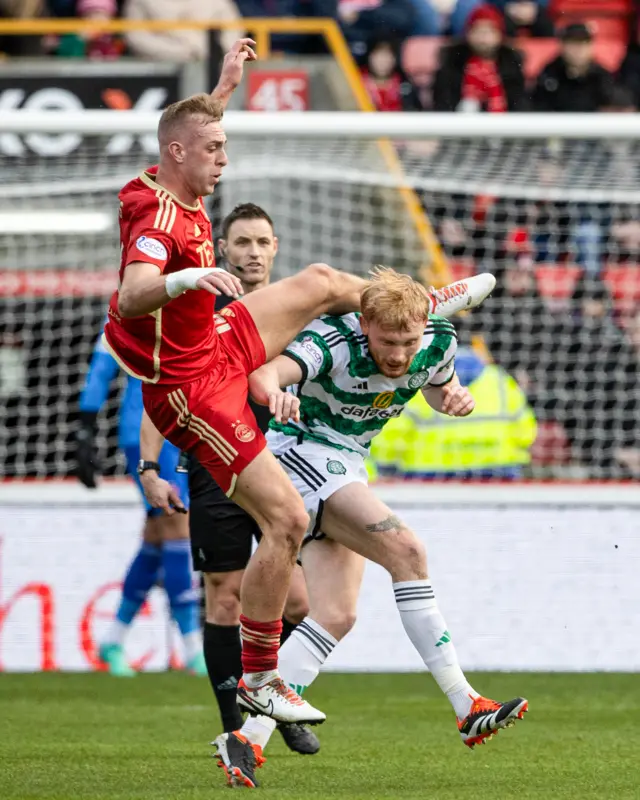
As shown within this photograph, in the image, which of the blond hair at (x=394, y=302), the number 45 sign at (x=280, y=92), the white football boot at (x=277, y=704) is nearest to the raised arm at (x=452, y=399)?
the blond hair at (x=394, y=302)

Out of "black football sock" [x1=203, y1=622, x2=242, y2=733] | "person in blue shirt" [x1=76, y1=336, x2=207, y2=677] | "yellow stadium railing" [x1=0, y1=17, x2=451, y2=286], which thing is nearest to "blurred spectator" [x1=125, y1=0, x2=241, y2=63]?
"yellow stadium railing" [x1=0, y1=17, x2=451, y2=286]

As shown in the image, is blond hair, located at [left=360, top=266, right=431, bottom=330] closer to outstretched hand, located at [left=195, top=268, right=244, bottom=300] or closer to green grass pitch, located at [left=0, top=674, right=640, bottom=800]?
outstretched hand, located at [left=195, top=268, right=244, bottom=300]

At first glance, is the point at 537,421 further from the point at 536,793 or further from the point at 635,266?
the point at 536,793

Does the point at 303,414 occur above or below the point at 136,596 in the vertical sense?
above

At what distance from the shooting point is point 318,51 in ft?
43.9

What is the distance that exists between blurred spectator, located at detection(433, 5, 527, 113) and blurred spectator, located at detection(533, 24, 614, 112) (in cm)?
28

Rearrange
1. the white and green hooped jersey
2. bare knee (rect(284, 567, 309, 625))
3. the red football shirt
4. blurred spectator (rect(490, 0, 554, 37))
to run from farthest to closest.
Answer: blurred spectator (rect(490, 0, 554, 37))
bare knee (rect(284, 567, 309, 625))
the white and green hooped jersey
the red football shirt

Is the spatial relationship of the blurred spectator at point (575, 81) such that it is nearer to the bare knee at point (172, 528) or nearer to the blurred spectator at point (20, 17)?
the blurred spectator at point (20, 17)

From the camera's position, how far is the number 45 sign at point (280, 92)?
12.5 m

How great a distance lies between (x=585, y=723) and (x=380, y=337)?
2.84 m

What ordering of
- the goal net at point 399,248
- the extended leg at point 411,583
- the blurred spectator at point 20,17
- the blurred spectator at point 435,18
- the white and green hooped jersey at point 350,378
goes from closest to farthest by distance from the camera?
1. the extended leg at point 411,583
2. the white and green hooped jersey at point 350,378
3. the goal net at point 399,248
4. the blurred spectator at point 20,17
5. the blurred spectator at point 435,18

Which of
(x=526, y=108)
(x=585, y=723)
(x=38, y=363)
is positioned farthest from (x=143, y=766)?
(x=526, y=108)

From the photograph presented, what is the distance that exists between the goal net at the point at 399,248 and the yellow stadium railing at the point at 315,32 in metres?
0.03

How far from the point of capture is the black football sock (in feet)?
21.5
